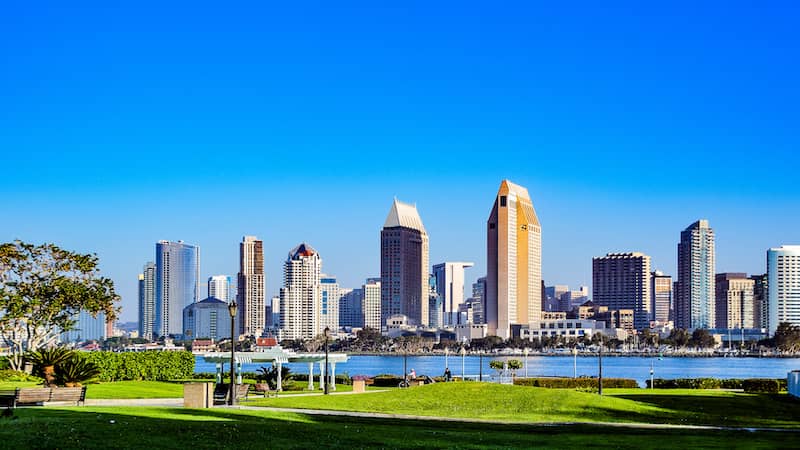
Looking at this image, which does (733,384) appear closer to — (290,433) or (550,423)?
(550,423)

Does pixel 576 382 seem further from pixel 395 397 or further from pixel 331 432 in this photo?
pixel 331 432

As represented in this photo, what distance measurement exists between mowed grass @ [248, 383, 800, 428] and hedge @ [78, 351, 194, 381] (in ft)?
58.7

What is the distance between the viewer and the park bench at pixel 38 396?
34469mm

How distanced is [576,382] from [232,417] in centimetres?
4450

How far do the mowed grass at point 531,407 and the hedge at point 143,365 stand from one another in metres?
17.9

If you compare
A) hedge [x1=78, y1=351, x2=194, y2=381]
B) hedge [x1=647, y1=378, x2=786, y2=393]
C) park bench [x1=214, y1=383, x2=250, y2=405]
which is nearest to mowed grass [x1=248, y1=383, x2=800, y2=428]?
park bench [x1=214, y1=383, x2=250, y2=405]

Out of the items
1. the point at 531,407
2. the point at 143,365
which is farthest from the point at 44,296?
the point at 531,407

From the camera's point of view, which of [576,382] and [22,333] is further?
[576,382]

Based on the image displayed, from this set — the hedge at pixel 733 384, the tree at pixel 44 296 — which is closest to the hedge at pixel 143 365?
the tree at pixel 44 296

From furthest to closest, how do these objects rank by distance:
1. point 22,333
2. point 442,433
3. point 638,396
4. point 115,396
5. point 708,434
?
point 22,333, point 638,396, point 115,396, point 708,434, point 442,433

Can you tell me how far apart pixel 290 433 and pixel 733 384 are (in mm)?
60333

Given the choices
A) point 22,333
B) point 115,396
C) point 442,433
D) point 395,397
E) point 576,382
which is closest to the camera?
point 442,433

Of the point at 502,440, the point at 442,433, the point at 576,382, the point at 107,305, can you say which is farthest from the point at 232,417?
the point at 576,382

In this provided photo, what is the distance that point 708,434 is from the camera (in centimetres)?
3269
